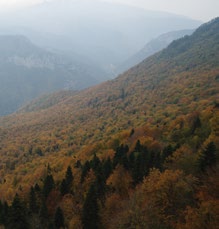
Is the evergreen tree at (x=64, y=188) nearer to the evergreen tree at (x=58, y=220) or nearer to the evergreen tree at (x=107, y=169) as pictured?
the evergreen tree at (x=107, y=169)

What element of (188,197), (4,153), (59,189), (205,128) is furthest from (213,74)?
(188,197)

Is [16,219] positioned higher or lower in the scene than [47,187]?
higher

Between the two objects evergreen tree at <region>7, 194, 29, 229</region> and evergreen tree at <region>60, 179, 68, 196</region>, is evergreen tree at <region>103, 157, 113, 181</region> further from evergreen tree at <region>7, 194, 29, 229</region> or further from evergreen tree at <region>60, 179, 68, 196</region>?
evergreen tree at <region>7, 194, 29, 229</region>

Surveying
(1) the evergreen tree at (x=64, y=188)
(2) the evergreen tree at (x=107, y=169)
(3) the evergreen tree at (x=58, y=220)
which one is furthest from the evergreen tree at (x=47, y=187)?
(3) the evergreen tree at (x=58, y=220)

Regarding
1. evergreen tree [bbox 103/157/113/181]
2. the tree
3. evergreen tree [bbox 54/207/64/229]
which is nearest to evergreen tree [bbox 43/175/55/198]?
evergreen tree [bbox 103/157/113/181]

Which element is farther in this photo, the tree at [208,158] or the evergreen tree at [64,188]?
the evergreen tree at [64,188]

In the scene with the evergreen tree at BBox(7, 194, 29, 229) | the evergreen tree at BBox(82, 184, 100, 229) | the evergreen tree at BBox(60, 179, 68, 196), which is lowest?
the evergreen tree at BBox(60, 179, 68, 196)

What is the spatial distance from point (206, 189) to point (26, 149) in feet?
451

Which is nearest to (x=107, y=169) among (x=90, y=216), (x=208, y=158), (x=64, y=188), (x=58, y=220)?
(x=64, y=188)

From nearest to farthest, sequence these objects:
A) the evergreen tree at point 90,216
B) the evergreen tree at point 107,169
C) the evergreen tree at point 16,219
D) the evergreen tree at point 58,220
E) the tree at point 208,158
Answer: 1. the evergreen tree at point 90,216
2. the tree at point 208,158
3. the evergreen tree at point 58,220
4. the evergreen tree at point 16,219
5. the evergreen tree at point 107,169

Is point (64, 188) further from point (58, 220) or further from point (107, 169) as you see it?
point (58, 220)

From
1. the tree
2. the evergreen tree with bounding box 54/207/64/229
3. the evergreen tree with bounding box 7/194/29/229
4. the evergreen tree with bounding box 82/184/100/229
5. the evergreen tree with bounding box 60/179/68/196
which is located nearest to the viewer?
the evergreen tree with bounding box 82/184/100/229

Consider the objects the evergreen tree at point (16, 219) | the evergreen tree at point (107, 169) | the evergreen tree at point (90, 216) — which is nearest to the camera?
the evergreen tree at point (90, 216)

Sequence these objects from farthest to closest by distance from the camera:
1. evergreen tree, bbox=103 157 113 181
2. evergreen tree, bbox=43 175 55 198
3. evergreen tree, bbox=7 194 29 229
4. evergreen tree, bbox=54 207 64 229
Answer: evergreen tree, bbox=43 175 55 198 < evergreen tree, bbox=103 157 113 181 < evergreen tree, bbox=7 194 29 229 < evergreen tree, bbox=54 207 64 229
